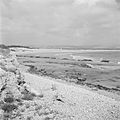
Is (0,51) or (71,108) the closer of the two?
(71,108)

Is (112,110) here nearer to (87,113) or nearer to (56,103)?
(87,113)

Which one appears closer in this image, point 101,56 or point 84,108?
point 84,108

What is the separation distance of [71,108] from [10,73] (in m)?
4.83

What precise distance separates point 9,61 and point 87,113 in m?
7.27

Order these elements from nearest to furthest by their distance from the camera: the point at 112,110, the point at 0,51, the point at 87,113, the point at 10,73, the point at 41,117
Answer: the point at 41,117
the point at 87,113
the point at 112,110
the point at 10,73
the point at 0,51

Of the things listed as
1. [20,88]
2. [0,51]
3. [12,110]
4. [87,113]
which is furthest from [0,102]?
[0,51]

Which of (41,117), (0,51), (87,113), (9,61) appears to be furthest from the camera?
(0,51)

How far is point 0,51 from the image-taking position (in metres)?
17.1

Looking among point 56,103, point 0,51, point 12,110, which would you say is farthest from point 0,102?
point 0,51

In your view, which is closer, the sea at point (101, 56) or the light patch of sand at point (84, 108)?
the light patch of sand at point (84, 108)

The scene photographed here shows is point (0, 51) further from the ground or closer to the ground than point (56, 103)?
further from the ground

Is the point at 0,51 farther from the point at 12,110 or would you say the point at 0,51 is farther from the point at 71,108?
the point at 71,108

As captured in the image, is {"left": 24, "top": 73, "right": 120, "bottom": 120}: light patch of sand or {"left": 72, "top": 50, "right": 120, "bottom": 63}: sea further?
{"left": 72, "top": 50, "right": 120, "bottom": 63}: sea

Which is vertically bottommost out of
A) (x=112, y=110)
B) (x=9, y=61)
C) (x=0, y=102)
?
(x=112, y=110)
